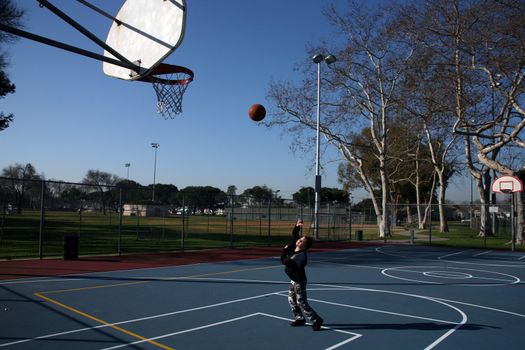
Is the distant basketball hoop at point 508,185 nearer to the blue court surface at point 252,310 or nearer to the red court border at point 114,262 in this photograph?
the blue court surface at point 252,310

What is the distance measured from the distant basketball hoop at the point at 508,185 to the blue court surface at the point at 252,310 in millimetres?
14019

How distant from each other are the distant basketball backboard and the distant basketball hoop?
25579 millimetres

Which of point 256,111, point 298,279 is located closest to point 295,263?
point 298,279

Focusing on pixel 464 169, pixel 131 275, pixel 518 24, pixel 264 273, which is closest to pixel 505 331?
pixel 264 273

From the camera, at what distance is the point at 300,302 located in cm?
779

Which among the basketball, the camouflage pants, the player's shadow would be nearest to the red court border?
the basketball

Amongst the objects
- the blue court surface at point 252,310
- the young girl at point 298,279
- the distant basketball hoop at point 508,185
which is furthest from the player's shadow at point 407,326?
the distant basketball hoop at point 508,185

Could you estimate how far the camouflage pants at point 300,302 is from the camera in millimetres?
7711

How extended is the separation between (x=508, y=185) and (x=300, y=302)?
25272 mm

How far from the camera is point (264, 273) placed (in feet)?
48.9

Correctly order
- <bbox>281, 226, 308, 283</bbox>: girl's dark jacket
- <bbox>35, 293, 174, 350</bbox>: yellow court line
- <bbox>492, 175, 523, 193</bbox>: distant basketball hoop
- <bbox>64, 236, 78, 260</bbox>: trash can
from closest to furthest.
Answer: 1. <bbox>35, 293, 174, 350</bbox>: yellow court line
2. <bbox>281, 226, 308, 283</bbox>: girl's dark jacket
3. <bbox>64, 236, 78, 260</bbox>: trash can
4. <bbox>492, 175, 523, 193</bbox>: distant basketball hoop

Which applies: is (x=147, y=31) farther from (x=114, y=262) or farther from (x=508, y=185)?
(x=508, y=185)

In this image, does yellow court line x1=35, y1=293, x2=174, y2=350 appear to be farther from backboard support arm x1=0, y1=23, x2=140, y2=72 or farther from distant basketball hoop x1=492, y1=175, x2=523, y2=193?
distant basketball hoop x1=492, y1=175, x2=523, y2=193

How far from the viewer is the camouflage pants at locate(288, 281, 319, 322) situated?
25.3ft
